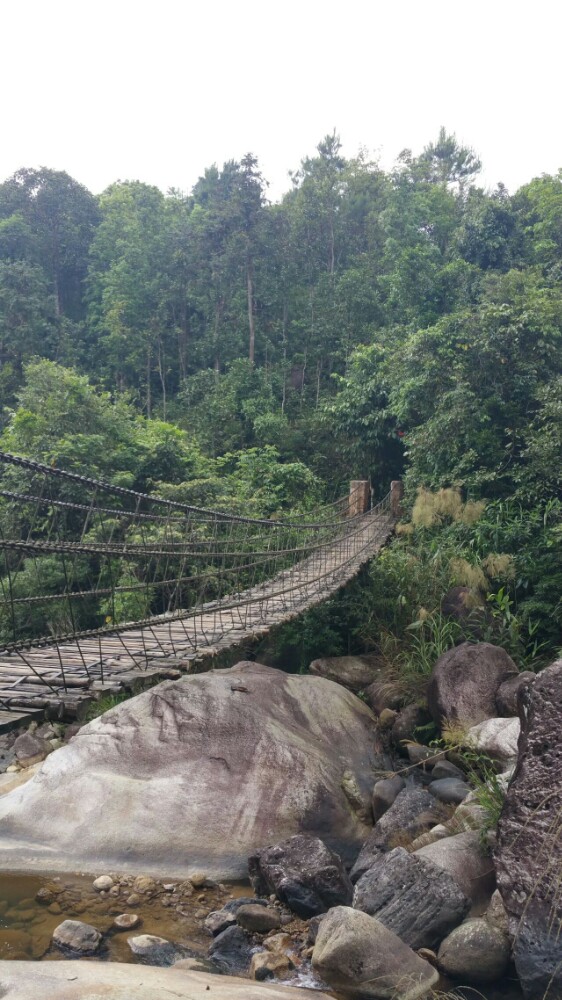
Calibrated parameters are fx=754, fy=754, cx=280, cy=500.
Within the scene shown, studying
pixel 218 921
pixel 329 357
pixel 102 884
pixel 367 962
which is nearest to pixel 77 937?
pixel 102 884

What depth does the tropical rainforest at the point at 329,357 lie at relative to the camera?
22.3 ft

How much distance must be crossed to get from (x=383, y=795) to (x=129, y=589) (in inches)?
70.7

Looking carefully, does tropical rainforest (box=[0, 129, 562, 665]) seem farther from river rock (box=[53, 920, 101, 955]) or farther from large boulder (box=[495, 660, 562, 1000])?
river rock (box=[53, 920, 101, 955])

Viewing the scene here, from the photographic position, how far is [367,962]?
2385 millimetres

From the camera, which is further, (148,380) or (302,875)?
(148,380)

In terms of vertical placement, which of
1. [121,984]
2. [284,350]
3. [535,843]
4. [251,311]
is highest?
[251,311]

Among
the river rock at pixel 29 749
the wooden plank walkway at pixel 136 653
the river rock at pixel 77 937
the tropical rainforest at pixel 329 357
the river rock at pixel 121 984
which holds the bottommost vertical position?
the river rock at pixel 29 749

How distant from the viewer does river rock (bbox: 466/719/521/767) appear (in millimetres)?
3873

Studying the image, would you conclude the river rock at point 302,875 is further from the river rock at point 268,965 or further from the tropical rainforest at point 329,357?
the tropical rainforest at point 329,357

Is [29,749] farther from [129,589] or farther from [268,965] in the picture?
[268,965]

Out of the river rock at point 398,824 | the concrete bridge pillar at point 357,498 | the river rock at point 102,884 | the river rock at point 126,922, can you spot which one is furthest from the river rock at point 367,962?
the concrete bridge pillar at point 357,498

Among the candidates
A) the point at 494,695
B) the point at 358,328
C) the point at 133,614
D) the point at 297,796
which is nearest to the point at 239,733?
the point at 297,796

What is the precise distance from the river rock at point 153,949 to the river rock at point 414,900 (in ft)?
2.27

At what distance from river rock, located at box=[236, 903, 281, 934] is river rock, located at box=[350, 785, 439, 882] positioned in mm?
549
